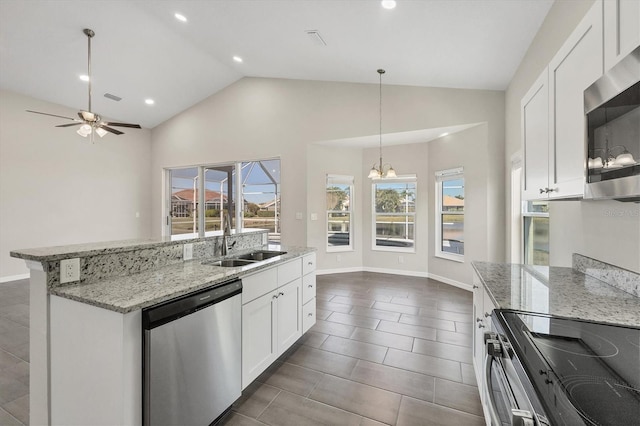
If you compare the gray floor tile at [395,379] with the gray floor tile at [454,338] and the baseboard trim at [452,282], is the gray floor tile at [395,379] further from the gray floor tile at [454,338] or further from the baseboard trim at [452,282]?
the baseboard trim at [452,282]

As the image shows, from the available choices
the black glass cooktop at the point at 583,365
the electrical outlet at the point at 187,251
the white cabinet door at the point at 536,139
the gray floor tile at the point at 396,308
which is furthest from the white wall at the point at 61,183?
the white cabinet door at the point at 536,139

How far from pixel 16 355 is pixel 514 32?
5.84 metres

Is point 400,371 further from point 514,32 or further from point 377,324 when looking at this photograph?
point 514,32

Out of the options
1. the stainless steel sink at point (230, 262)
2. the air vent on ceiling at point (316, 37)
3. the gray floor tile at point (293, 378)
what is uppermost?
the air vent on ceiling at point (316, 37)

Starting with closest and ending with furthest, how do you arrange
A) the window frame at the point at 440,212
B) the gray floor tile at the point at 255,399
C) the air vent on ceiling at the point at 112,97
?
the gray floor tile at the point at 255,399
the window frame at the point at 440,212
the air vent on ceiling at the point at 112,97

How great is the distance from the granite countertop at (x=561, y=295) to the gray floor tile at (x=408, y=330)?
1.31 meters

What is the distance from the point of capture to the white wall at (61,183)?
510 cm

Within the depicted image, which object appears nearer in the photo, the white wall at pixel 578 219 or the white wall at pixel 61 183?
the white wall at pixel 578 219

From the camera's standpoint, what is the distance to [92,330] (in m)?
1.33

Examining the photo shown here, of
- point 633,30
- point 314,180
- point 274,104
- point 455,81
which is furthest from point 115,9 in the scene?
point 633,30

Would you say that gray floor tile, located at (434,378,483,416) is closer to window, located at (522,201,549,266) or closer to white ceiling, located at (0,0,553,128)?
window, located at (522,201,549,266)

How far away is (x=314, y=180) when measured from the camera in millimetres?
5547

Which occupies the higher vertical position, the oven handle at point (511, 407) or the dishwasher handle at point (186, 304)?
the dishwasher handle at point (186, 304)

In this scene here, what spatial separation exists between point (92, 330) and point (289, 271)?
4.76 ft
